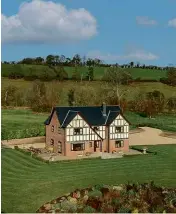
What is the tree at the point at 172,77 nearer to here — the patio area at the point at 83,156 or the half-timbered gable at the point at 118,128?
the half-timbered gable at the point at 118,128

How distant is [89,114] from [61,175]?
279 inches

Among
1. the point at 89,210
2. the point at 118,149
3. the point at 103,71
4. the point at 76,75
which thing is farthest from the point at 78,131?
the point at 103,71

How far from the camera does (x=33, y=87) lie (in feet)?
160

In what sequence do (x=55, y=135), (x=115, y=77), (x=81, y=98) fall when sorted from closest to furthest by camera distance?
(x=55, y=135)
(x=81, y=98)
(x=115, y=77)

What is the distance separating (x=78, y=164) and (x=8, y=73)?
40.4 meters

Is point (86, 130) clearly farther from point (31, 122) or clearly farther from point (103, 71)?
point (103, 71)

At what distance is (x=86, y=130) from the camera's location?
81.0 feet

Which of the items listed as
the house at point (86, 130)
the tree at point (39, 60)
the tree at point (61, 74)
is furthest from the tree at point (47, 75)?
the house at point (86, 130)

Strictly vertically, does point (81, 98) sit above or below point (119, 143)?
above

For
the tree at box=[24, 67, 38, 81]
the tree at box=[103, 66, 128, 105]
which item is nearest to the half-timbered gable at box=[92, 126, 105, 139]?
the tree at box=[103, 66, 128, 105]

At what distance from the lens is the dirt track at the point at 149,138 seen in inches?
1168

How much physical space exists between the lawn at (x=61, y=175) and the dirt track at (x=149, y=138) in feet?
17.1

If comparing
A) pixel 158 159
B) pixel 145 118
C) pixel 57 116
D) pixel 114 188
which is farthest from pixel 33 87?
pixel 114 188

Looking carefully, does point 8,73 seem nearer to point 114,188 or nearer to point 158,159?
point 158,159
